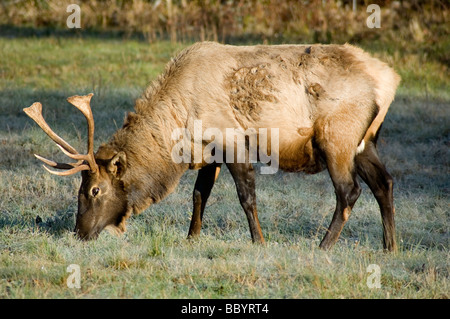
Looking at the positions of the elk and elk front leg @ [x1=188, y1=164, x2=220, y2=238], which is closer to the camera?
the elk

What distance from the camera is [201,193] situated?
23.1ft

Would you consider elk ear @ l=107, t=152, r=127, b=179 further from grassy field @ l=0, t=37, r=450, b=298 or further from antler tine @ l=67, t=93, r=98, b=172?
grassy field @ l=0, t=37, r=450, b=298

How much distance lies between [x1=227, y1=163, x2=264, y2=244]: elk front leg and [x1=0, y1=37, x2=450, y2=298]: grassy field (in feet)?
0.60

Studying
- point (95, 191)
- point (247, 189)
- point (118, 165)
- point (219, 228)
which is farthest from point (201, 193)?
point (95, 191)

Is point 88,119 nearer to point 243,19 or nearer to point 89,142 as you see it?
point 89,142

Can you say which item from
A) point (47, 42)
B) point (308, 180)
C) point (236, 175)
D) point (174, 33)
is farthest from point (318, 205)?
point (47, 42)

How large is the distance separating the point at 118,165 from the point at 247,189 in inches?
50.5

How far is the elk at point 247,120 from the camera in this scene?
648 centimetres

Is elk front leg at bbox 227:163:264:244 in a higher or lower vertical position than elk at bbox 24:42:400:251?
lower

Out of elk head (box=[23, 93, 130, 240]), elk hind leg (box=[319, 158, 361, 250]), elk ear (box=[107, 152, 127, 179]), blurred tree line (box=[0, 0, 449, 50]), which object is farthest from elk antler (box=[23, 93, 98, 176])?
blurred tree line (box=[0, 0, 449, 50])

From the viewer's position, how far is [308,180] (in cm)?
916

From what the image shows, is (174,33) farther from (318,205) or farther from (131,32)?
(318,205)

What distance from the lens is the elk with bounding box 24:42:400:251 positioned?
6.48 meters

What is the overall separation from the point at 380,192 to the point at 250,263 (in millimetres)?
1817
